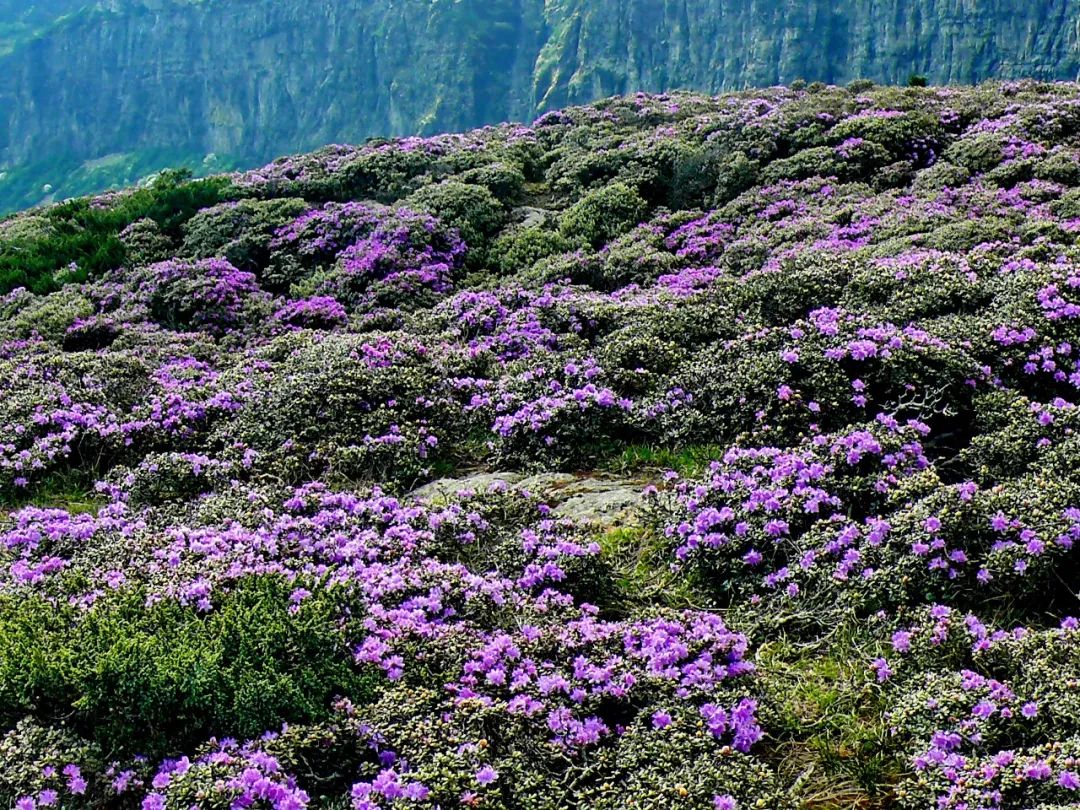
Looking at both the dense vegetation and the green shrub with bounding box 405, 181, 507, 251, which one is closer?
the dense vegetation

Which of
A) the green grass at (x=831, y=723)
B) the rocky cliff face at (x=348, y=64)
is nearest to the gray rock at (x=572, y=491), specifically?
the green grass at (x=831, y=723)

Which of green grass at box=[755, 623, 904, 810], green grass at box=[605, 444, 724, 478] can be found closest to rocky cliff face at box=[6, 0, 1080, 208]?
green grass at box=[605, 444, 724, 478]

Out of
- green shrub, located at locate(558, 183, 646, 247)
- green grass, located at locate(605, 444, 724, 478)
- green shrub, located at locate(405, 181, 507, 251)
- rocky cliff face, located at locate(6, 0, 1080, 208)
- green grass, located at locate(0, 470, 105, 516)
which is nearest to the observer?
green grass, located at locate(605, 444, 724, 478)

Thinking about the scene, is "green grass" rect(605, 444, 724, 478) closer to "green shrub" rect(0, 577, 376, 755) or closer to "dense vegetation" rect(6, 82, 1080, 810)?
"dense vegetation" rect(6, 82, 1080, 810)

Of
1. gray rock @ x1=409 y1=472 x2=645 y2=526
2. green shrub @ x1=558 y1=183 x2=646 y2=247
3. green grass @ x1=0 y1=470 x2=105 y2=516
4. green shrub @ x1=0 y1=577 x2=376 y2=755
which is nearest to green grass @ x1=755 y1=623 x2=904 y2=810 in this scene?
gray rock @ x1=409 y1=472 x2=645 y2=526

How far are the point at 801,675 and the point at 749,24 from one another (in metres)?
109

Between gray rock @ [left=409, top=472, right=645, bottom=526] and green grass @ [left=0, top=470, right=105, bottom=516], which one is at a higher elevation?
Result: gray rock @ [left=409, top=472, right=645, bottom=526]

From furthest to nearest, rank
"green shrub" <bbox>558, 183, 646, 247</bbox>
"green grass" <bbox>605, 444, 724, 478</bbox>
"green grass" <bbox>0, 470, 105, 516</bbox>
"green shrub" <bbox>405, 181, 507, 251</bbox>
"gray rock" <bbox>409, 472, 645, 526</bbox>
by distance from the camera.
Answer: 1. "green shrub" <bbox>405, 181, 507, 251</bbox>
2. "green shrub" <bbox>558, 183, 646, 247</bbox>
3. "green grass" <bbox>0, 470, 105, 516</bbox>
4. "green grass" <bbox>605, 444, 724, 478</bbox>
5. "gray rock" <bbox>409, 472, 645, 526</bbox>

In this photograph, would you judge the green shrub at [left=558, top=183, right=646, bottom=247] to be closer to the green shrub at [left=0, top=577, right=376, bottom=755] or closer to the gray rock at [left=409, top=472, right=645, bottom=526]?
the gray rock at [left=409, top=472, right=645, bottom=526]

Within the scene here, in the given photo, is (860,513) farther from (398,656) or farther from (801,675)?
(398,656)

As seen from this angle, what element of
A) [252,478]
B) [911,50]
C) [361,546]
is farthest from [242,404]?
[911,50]

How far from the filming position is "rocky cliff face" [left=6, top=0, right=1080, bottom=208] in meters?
99.4

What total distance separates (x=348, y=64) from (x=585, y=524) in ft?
452

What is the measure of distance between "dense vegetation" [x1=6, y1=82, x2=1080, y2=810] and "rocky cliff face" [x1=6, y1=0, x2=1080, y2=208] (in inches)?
3539
